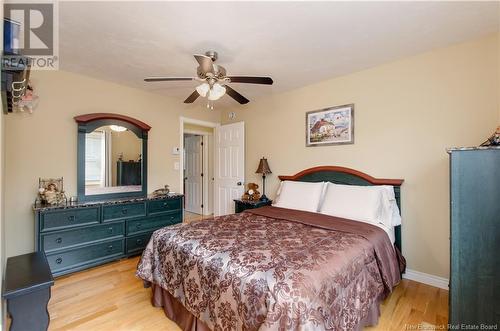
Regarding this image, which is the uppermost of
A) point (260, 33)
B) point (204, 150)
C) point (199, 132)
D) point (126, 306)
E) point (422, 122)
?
point (260, 33)

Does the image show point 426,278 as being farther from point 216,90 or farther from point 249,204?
point 216,90

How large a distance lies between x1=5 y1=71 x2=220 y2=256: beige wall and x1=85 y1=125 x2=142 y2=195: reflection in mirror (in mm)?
185

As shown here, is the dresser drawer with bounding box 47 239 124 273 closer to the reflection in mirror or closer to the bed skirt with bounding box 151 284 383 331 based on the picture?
the reflection in mirror

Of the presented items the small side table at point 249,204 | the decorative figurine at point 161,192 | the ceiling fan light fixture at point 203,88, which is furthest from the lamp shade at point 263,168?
the ceiling fan light fixture at point 203,88

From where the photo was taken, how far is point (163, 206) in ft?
11.6

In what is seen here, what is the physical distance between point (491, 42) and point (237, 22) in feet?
7.74

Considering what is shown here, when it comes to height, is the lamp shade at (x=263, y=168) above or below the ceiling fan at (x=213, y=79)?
below

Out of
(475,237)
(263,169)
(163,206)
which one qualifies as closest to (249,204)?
(263,169)

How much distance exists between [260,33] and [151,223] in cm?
281

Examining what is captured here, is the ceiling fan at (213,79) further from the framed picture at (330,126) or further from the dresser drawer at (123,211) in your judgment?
the dresser drawer at (123,211)

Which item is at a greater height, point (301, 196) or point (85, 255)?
point (301, 196)

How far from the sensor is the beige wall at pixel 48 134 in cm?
266

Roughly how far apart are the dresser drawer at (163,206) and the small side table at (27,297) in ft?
5.73

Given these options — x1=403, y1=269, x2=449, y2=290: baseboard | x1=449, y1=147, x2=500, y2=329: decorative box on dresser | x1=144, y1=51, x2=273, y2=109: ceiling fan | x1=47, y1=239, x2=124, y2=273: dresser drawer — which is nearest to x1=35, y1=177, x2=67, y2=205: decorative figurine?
x1=47, y1=239, x2=124, y2=273: dresser drawer
